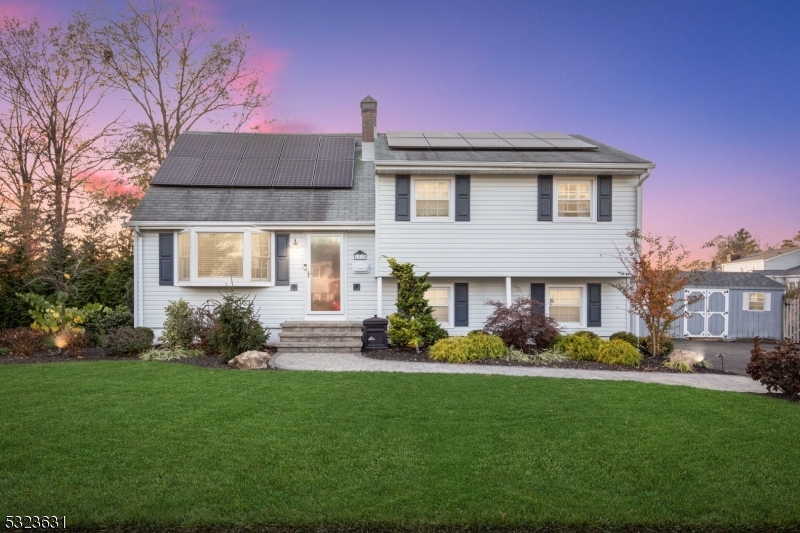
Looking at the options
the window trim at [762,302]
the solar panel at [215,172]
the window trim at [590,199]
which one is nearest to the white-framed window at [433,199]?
the window trim at [590,199]

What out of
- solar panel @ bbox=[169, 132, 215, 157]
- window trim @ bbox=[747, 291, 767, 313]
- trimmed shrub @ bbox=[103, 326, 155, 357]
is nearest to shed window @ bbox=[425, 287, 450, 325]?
trimmed shrub @ bbox=[103, 326, 155, 357]

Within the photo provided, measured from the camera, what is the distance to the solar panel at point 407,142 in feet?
44.6

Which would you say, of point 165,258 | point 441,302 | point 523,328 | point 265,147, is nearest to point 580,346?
point 523,328

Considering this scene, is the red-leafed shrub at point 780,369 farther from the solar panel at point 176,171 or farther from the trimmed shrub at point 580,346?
the solar panel at point 176,171

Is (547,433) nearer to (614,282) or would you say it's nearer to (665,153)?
(614,282)

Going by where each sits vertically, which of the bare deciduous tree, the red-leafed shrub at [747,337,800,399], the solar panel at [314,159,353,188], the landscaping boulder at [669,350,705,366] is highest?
the bare deciduous tree

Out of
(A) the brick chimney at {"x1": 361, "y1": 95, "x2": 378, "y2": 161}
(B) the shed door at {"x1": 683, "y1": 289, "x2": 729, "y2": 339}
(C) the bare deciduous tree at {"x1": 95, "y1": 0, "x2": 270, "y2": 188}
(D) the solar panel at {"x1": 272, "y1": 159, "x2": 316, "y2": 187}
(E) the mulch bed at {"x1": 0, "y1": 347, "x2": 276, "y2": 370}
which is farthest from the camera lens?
(C) the bare deciduous tree at {"x1": 95, "y1": 0, "x2": 270, "y2": 188}

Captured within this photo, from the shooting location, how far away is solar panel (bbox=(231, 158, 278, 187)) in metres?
13.7

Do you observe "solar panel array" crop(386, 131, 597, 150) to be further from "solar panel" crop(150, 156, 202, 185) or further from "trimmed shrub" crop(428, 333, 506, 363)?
"solar panel" crop(150, 156, 202, 185)

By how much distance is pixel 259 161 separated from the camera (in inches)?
578

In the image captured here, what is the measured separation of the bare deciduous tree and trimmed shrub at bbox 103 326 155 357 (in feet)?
38.0

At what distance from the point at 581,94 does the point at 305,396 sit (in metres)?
14.1

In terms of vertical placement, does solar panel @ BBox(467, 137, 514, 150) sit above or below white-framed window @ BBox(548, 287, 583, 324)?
above

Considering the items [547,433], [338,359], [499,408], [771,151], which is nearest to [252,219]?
[338,359]
